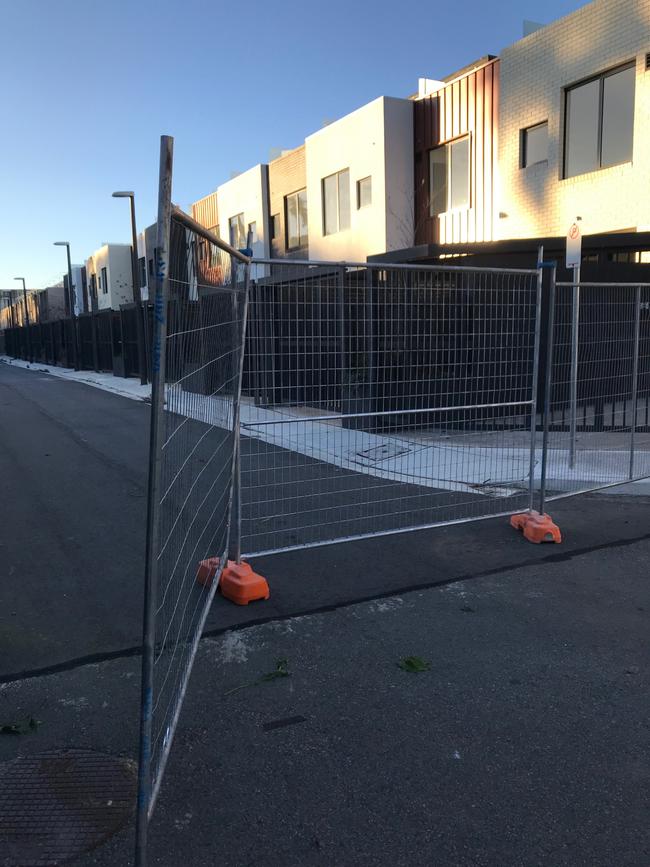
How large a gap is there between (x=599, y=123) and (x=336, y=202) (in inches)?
334

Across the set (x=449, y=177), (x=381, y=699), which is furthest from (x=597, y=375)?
(x=449, y=177)

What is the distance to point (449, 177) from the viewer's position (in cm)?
1742

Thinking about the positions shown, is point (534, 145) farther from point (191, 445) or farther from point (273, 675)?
point (273, 675)

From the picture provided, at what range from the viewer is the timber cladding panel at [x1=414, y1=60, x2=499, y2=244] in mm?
15969

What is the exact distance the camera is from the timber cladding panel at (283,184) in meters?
22.4

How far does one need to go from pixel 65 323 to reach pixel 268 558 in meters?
39.0

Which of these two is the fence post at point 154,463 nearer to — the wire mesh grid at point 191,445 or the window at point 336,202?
the wire mesh grid at point 191,445

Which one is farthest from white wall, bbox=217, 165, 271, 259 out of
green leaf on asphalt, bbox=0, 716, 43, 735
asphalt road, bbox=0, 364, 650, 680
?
green leaf on asphalt, bbox=0, 716, 43, 735

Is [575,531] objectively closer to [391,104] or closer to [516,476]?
[516,476]

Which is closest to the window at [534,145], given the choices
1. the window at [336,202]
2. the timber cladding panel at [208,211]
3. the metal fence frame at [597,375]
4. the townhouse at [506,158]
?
the townhouse at [506,158]

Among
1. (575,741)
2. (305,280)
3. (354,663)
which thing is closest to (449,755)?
(575,741)

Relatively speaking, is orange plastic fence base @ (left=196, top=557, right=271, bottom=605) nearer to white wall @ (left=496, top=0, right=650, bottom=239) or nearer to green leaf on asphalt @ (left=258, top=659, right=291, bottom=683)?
green leaf on asphalt @ (left=258, top=659, right=291, bottom=683)

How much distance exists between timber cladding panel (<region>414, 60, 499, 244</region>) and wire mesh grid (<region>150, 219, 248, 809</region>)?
42.8 feet

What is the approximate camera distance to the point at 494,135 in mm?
15875
